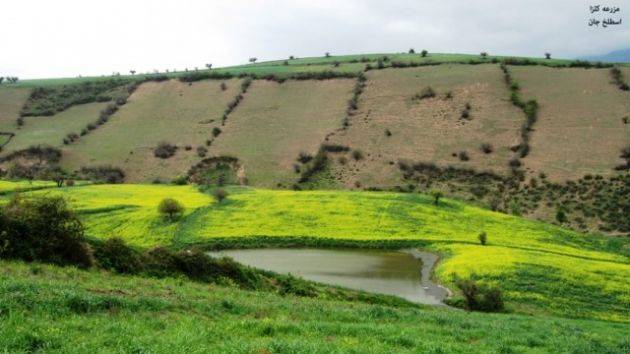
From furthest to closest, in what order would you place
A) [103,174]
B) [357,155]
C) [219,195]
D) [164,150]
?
[164,150]
[103,174]
[357,155]
[219,195]

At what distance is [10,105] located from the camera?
436 ft

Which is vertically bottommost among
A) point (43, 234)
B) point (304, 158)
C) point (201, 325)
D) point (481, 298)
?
point (481, 298)

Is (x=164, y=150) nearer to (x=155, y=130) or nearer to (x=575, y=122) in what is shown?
(x=155, y=130)

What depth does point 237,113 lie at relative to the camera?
117875 mm

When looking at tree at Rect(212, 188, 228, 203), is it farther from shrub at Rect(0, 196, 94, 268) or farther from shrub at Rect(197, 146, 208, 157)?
shrub at Rect(0, 196, 94, 268)

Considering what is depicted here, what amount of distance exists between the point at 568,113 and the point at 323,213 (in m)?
57.2

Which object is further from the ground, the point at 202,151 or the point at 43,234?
the point at 43,234

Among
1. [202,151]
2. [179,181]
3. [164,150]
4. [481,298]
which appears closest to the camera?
[481,298]

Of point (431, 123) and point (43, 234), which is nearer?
point (43, 234)

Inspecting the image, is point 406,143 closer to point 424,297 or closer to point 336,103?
point 336,103

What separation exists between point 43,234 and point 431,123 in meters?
86.8

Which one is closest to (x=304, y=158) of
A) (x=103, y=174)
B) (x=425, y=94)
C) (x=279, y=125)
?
(x=279, y=125)

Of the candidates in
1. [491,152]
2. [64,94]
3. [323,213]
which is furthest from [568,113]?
[64,94]

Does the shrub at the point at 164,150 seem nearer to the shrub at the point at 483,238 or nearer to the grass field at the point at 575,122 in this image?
the grass field at the point at 575,122
